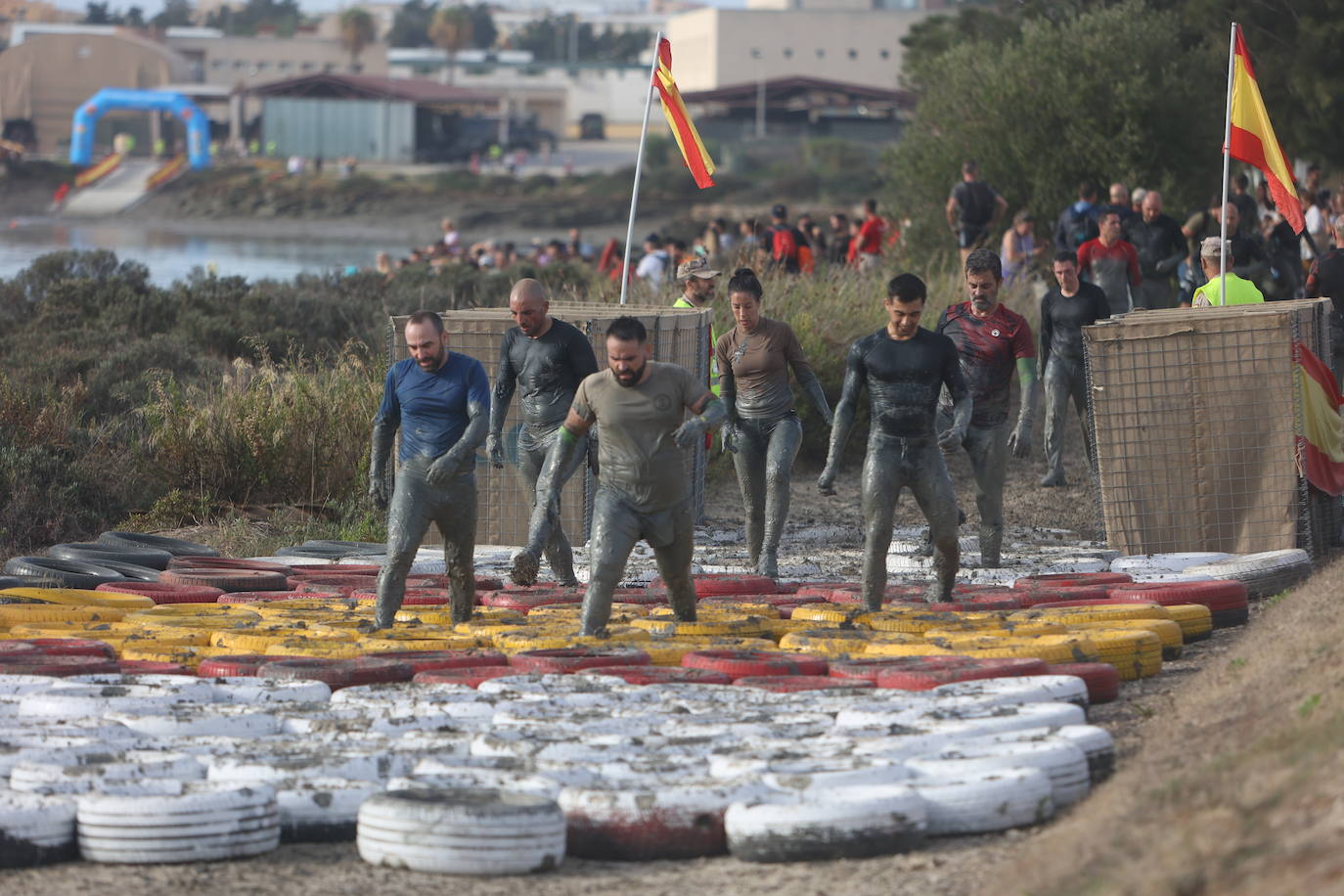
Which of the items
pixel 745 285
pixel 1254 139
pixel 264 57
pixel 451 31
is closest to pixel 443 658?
pixel 745 285

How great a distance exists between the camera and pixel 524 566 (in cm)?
988

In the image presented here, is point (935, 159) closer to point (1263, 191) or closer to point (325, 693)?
point (1263, 191)

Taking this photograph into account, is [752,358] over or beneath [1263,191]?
beneath

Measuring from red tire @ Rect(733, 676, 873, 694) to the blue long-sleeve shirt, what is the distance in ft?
7.73

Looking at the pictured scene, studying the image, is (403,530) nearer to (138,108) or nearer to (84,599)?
(84,599)

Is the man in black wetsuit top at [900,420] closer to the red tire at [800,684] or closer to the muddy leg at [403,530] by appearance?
the red tire at [800,684]

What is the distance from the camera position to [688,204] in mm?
79250

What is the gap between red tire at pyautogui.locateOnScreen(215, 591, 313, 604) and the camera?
11.1 m

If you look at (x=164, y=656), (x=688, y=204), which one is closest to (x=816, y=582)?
(x=164, y=656)

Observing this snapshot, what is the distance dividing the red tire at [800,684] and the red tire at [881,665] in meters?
0.06

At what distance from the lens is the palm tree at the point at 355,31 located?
4808 inches

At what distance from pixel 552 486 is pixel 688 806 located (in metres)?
3.78

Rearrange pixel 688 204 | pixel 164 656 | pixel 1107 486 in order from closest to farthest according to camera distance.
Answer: pixel 164 656, pixel 1107 486, pixel 688 204

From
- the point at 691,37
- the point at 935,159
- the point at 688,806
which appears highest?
the point at 691,37
